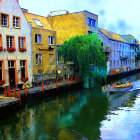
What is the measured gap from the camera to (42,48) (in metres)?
30.7

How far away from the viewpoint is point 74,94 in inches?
1114

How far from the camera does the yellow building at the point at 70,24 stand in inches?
1585

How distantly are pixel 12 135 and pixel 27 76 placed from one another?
14.2 m

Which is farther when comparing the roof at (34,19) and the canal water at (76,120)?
the roof at (34,19)

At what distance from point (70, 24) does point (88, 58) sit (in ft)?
43.6

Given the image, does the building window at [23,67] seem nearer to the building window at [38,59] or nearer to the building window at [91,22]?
the building window at [38,59]

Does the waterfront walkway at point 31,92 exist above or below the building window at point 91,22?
below

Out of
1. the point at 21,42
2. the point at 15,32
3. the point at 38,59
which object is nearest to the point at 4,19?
the point at 15,32

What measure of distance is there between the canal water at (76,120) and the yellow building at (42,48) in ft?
21.5

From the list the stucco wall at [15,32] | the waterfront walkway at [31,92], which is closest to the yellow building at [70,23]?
the waterfront walkway at [31,92]

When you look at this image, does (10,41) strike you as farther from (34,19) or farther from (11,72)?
(34,19)

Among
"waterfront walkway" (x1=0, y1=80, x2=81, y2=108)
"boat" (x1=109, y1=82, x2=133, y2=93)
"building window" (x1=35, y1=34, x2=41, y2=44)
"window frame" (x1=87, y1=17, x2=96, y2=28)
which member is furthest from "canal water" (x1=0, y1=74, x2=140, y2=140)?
"window frame" (x1=87, y1=17, x2=96, y2=28)

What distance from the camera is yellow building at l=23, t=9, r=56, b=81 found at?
2961 cm

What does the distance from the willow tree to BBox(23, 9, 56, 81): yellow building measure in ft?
8.83
